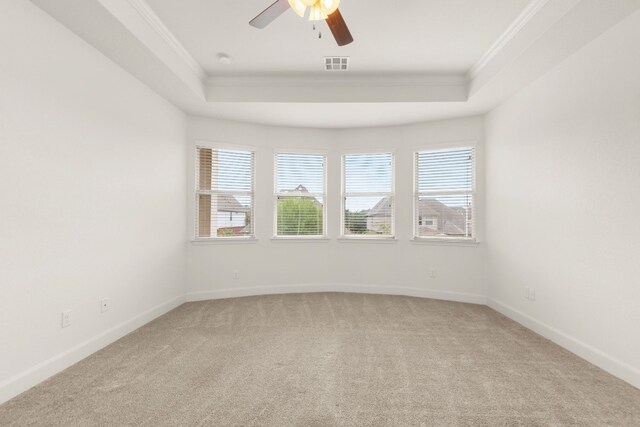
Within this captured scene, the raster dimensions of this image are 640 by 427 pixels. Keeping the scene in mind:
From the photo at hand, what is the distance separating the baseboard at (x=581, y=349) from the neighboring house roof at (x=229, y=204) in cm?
374

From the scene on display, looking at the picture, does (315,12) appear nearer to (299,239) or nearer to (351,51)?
(351,51)

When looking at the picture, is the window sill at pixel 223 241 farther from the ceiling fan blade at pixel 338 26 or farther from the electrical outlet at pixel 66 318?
the ceiling fan blade at pixel 338 26

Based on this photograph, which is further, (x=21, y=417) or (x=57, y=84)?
(x=57, y=84)

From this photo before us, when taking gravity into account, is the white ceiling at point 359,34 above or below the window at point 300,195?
above

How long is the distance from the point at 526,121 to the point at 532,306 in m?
1.97

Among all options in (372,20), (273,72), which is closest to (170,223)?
(273,72)

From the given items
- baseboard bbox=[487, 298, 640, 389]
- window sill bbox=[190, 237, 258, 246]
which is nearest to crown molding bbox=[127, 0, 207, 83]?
window sill bbox=[190, 237, 258, 246]

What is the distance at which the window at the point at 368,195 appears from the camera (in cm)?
500

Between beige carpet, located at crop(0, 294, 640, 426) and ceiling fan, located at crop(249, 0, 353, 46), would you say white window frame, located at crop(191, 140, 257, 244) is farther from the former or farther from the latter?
ceiling fan, located at crop(249, 0, 353, 46)

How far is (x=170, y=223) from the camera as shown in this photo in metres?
4.10

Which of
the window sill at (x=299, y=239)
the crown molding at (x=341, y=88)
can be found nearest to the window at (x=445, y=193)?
the crown molding at (x=341, y=88)

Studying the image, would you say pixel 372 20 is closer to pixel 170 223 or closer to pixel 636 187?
pixel 636 187

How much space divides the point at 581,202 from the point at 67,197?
4206 mm

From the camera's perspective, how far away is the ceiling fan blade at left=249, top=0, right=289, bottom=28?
2.01 m
